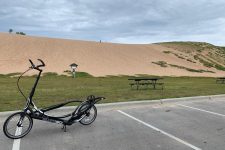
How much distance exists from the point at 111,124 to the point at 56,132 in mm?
1634

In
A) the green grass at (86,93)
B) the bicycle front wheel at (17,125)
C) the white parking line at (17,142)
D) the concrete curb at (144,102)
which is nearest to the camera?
the white parking line at (17,142)

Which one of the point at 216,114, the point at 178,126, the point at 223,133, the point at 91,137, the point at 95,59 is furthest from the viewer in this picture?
the point at 95,59

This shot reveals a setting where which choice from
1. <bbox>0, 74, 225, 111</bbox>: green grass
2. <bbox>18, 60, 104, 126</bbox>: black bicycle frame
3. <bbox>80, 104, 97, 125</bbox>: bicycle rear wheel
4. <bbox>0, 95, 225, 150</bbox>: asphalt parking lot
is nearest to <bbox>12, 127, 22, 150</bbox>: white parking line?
<bbox>0, 95, 225, 150</bbox>: asphalt parking lot

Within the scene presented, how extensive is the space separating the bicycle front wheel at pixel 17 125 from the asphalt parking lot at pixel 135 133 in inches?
6.1

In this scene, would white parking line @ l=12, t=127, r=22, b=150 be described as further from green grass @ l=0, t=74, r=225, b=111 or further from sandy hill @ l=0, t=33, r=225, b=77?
sandy hill @ l=0, t=33, r=225, b=77

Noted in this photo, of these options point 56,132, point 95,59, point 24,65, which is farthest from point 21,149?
point 95,59

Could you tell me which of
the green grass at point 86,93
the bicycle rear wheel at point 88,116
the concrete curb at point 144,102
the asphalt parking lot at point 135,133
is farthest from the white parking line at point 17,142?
the green grass at point 86,93

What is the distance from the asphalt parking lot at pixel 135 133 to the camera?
6.27 m

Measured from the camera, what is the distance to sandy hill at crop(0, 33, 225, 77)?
45.7 meters

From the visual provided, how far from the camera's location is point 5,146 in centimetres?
620

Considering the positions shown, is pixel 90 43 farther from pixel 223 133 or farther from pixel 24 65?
pixel 223 133

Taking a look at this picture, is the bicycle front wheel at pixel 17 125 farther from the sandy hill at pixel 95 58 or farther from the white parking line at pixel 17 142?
the sandy hill at pixel 95 58

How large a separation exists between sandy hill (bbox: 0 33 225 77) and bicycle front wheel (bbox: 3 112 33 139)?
33.3 m

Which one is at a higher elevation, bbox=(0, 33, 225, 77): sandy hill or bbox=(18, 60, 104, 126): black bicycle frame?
bbox=(0, 33, 225, 77): sandy hill
